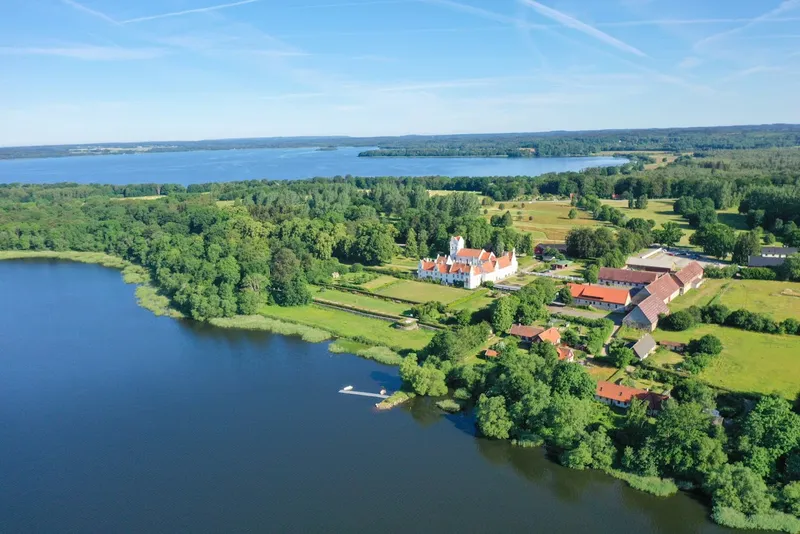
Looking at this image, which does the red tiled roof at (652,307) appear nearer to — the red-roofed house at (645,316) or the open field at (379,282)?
the red-roofed house at (645,316)

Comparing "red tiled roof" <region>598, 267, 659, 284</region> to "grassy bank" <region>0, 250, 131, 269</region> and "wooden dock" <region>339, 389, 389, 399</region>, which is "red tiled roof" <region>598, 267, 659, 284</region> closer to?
"wooden dock" <region>339, 389, 389, 399</region>

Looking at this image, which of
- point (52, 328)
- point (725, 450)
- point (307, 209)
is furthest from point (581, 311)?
point (307, 209)

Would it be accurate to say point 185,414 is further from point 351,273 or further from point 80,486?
point 351,273

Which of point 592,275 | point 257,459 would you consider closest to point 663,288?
point 592,275

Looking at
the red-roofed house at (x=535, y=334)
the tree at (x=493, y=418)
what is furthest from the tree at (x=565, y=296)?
the tree at (x=493, y=418)

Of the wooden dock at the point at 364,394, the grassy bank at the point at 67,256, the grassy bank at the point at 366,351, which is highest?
the grassy bank at the point at 67,256

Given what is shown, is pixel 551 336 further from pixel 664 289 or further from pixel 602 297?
pixel 664 289
